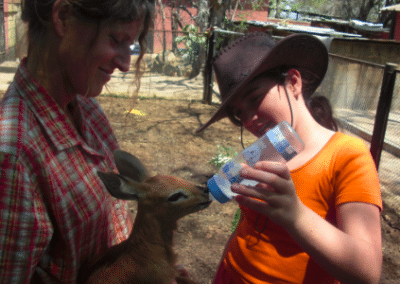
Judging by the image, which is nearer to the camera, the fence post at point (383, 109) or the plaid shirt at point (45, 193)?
the plaid shirt at point (45, 193)

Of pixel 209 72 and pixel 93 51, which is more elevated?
pixel 93 51

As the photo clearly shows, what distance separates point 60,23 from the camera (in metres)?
1.28

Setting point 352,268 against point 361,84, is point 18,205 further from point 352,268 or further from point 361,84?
point 361,84

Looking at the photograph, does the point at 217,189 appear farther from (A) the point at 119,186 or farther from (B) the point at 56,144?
(B) the point at 56,144

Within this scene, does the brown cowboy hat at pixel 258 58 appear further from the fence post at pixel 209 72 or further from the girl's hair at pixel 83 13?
the fence post at pixel 209 72

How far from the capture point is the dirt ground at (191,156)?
10.6ft

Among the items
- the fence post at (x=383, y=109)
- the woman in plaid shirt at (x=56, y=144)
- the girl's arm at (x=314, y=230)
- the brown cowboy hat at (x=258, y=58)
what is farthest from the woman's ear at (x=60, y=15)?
the fence post at (x=383, y=109)

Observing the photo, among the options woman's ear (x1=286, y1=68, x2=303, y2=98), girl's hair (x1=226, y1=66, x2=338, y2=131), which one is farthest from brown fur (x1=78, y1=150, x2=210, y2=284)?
woman's ear (x1=286, y1=68, x2=303, y2=98)

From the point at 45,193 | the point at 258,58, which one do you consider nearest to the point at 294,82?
the point at 258,58

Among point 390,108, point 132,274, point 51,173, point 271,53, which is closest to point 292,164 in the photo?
point 271,53

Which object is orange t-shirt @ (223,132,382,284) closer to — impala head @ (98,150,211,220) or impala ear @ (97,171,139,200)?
impala head @ (98,150,211,220)

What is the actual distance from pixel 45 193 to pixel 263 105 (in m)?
0.93

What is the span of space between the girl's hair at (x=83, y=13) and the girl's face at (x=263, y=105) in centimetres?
54

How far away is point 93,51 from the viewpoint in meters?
1.30
